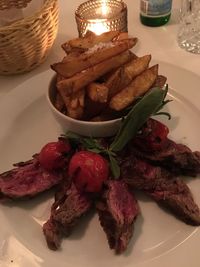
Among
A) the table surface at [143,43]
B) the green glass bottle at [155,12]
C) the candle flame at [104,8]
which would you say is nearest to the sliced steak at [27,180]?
the table surface at [143,43]

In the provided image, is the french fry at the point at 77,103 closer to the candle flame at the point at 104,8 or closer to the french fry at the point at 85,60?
the french fry at the point at 85,60

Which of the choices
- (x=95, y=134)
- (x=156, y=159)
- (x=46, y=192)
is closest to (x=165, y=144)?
(x=156, y=159)

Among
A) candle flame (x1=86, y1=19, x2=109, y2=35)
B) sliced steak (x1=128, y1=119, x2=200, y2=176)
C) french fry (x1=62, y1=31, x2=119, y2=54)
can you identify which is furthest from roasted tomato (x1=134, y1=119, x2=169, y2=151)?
candle flame (x1=86, y1=19, x2=109, y2=35)

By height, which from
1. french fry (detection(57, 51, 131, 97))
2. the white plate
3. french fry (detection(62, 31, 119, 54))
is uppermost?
french fry (detection(62, 31, 119, 54))

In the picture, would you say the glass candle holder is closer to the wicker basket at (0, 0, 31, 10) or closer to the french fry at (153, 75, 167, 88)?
the wicker basket at (0, 0, 31, 10)

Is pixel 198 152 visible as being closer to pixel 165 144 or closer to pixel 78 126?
pixel 165 144
